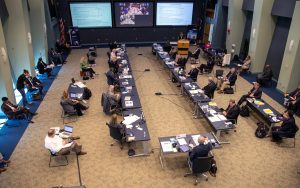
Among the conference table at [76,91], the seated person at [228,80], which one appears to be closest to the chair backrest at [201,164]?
the conference table at [76,91]

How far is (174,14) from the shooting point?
20.7 m

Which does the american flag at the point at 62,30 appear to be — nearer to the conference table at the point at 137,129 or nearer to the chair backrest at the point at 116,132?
the conference table at the point at 137,129

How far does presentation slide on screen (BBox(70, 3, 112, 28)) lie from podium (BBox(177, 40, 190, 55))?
21.9ft

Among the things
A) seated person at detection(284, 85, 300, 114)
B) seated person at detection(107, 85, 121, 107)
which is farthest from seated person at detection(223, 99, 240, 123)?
seated person at detection(107, 85, 121, 107)

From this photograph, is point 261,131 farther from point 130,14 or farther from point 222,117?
point 130,14

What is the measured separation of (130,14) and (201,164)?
16701 millimetres

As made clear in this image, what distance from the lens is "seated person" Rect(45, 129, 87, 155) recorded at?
6.52m

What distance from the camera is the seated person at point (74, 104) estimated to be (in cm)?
888

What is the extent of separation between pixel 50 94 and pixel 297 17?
11.8 m

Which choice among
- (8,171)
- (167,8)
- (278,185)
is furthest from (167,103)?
(167,8)

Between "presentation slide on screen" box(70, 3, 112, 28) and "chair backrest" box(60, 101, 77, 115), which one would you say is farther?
"presentation slide on screen" box(70, 3, 112, 28)

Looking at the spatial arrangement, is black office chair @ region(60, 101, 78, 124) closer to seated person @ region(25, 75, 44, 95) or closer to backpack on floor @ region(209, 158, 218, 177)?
seated person @ region(25, 75, 44, 95)

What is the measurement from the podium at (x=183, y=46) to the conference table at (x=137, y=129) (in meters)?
10.2

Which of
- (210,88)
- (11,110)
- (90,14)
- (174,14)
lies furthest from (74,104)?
(174,14)
